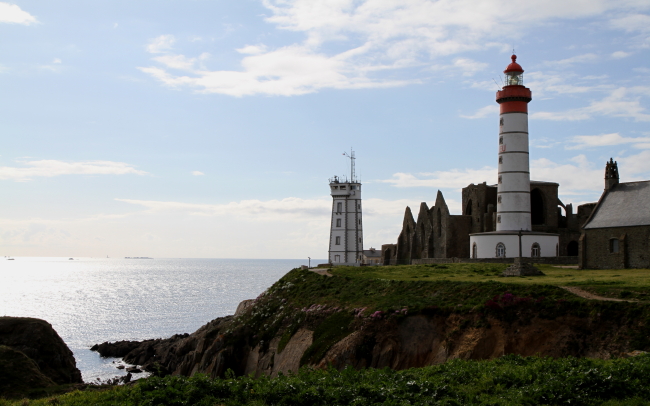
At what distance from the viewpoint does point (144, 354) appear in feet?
161

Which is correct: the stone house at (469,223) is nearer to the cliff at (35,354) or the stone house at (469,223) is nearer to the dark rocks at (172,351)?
the dark rocks at (172,351)

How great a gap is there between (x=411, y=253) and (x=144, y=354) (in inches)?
1299

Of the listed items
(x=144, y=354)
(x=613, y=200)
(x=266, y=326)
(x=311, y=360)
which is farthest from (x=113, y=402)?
(x=613, y=200)

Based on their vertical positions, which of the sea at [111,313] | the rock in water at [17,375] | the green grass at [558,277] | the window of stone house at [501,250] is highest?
the window of stone house at [501,250]

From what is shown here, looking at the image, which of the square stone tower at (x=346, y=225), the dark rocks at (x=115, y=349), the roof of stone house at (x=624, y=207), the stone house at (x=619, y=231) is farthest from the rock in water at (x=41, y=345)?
the square stone tower at (x=346, y=225)

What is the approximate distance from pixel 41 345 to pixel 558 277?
29516 millimetres

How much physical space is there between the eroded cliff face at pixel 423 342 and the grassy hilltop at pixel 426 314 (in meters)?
0.17

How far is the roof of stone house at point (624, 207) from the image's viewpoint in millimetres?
41719

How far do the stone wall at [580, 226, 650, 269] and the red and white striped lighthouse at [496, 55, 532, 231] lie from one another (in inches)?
386

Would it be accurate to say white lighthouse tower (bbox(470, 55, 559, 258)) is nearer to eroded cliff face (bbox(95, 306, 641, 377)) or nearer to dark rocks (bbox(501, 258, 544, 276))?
dark rocks (bbox(501, 258, 544, 276))

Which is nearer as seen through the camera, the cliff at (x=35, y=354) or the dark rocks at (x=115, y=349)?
the cliff at (x=35, y=354)

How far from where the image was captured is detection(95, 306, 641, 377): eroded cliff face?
24797 millimetres

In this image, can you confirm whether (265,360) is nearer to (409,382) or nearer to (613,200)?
(409,382)

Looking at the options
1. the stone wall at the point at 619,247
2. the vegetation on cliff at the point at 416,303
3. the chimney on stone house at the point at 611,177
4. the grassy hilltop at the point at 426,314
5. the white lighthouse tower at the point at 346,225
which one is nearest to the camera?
the grassy hilltop at the point at 426,314
